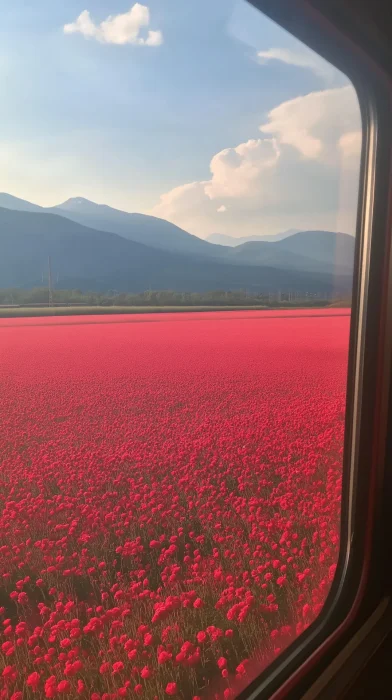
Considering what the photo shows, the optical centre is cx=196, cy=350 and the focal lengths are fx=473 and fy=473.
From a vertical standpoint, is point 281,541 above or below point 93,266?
below

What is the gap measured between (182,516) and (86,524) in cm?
45

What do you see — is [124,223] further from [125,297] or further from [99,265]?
[125,297]

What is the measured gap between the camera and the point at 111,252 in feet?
8.47

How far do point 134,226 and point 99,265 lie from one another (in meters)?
0.28

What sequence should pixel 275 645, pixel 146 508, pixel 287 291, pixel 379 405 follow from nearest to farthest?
pixel 275 645 → pixel 379 405 → pixel 146 508 → pixel 287 291

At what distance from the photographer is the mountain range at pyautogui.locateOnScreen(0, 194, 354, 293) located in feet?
5.94

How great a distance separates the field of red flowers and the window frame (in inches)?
3.0

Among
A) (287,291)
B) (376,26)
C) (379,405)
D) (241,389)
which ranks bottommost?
(241,389)

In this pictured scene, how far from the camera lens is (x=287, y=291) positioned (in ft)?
14.4

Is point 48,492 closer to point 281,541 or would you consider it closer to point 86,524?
point 86,524

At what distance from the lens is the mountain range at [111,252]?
5.94 feet

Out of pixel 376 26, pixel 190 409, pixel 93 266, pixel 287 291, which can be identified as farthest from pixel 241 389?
pixel 376 26

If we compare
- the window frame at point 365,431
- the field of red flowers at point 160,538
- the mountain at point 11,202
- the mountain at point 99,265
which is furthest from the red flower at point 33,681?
the mountain at point 11,202

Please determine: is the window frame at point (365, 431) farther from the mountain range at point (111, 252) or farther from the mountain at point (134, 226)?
the mountain at point (134, 226)
